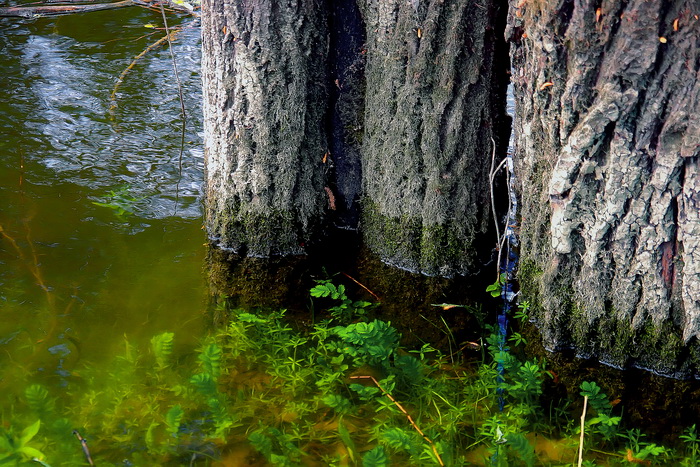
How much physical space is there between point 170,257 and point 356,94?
1.26 m

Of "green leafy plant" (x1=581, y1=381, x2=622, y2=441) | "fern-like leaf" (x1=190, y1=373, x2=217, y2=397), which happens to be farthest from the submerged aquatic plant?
"green leafy plant" (x1=581, y1=381, x2=622, y2=441)

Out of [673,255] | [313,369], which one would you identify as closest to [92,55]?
[313,369]

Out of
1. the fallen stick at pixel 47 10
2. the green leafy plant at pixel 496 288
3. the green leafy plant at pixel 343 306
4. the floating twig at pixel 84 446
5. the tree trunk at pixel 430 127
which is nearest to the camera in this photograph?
the floating twig at pixel 84 446

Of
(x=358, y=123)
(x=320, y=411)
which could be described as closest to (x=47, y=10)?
(x=358, y=123)

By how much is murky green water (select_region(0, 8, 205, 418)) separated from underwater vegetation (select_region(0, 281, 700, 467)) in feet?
0.74

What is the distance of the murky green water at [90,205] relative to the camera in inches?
118

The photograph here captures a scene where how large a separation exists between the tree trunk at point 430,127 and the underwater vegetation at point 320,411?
26.0 inches

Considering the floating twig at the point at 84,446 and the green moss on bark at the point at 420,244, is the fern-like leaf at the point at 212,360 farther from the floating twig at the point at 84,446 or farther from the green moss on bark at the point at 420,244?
the green moss on bark at the point at 420,244

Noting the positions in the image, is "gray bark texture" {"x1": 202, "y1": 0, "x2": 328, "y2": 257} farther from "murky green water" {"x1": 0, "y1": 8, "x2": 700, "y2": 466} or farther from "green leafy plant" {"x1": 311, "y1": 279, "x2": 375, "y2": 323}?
"green leafy plant" {"x1": 311, "y1": 279, "x2": 375, "y2": 323}

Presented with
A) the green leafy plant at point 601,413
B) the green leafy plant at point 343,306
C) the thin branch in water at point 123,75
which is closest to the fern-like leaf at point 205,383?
the green leafy plant at point 343,306

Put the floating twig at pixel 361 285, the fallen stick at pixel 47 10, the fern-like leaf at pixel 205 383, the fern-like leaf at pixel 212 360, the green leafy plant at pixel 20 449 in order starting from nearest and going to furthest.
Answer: the green leafy plant at pixel 20 449 → the fern-like leaf at pixel 205 383 → the fern-like leaf at pixel 212 360 → the floating twig at pixel 361 285 → the fallen stick at pixel 47 10

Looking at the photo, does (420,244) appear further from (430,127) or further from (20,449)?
(20,449)

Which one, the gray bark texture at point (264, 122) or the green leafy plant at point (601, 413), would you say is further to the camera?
the gray bark texture at point (264, 122)

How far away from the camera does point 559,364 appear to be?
115 inches
